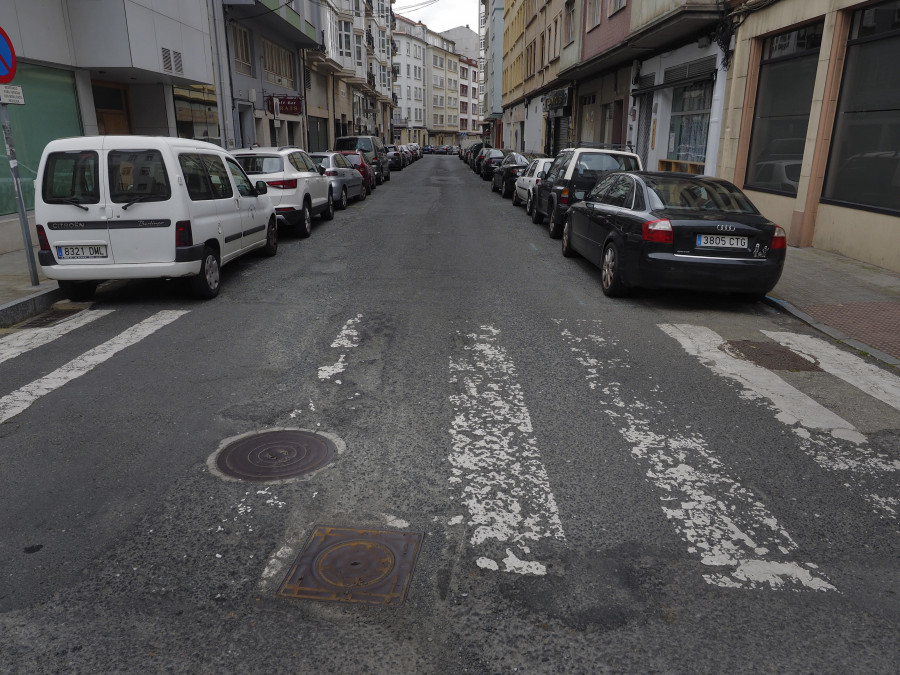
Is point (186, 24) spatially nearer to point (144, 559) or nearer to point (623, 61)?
point (623, 61)

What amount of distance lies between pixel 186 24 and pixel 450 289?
12.6 m

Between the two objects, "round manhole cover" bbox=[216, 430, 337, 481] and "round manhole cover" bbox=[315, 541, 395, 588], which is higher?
"round manhole cover" bbox=[315, 541, 395, 588]

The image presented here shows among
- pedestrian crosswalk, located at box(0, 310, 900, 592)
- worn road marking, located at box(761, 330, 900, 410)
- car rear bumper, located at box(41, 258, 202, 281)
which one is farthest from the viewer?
car rear bumper, located at box(41, 258, 202, 281)

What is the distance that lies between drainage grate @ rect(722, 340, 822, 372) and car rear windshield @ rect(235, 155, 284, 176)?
924 cm

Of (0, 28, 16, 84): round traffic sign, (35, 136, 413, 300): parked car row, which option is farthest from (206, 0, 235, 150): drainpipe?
(35, 136, 413, 300): parked car row

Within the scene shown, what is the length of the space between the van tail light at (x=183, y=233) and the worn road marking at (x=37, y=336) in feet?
3.83

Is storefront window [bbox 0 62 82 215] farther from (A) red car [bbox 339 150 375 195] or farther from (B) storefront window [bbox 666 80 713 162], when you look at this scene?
(B) storefront window [bbox 666 80 713 162]

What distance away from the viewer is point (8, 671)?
2434mm

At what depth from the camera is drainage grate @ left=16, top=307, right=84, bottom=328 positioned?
7255mm

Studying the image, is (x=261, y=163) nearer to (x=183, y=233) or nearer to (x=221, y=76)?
(x=183, y=233)

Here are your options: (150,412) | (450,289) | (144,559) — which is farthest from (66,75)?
(144,559)

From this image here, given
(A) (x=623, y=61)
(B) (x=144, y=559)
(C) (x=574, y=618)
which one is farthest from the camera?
(A) (x=623, y=61)

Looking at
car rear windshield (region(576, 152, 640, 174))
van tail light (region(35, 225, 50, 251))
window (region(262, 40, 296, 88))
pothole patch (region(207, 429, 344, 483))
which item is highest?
window (region(262, 40, 296, 88))

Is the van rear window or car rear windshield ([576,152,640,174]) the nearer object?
the van rear window
